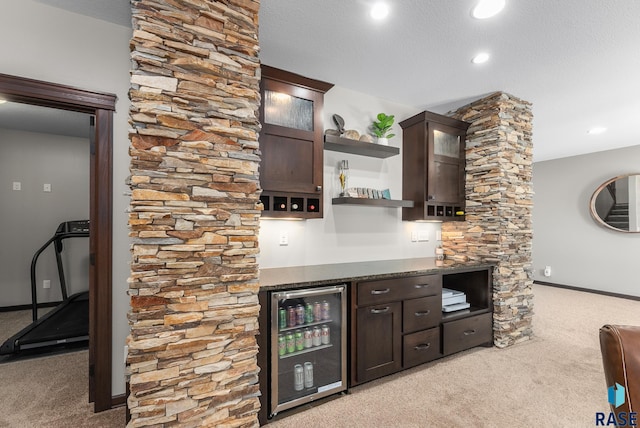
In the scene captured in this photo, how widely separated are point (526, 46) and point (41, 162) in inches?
238

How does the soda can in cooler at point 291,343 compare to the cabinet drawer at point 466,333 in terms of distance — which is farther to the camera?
the cabinet drawer at point 466,333

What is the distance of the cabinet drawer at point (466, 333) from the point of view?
8.86 feet

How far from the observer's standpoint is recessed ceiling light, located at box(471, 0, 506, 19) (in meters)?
1.81

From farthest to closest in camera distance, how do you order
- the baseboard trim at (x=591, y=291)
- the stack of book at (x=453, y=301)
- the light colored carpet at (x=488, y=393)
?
the baseboard trim at (x=591, y=291)
the stack of book at (x=453, y=301)
the light colored carpet at (x=488, y=393)

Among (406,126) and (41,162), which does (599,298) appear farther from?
(41,162)

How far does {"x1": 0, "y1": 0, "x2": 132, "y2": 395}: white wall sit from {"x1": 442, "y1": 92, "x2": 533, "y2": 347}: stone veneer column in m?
3.27

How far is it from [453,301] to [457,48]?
2.27 m

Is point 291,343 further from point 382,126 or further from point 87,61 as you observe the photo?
point 87,61

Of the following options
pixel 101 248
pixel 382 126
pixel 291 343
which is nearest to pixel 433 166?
pixel 382 126

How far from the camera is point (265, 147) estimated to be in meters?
2.30

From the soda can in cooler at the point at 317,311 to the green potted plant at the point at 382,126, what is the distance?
1.69 m

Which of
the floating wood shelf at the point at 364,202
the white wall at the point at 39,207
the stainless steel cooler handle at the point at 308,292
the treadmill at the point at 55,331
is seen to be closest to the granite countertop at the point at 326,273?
the stainless steel cooler handle at the point at 308,292

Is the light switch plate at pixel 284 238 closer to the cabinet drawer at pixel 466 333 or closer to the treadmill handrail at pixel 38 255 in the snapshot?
the cabinet drawer at pixel 466 333

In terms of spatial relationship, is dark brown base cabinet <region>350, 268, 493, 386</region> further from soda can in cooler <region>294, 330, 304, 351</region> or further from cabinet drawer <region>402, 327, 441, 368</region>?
soda can in cooler <region>294, 330, 304, 351</region>
